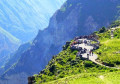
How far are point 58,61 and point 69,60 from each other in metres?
3.47

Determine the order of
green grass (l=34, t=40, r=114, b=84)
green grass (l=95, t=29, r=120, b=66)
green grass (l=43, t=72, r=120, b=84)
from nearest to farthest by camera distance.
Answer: green grass (l=43, t=72, r=120, b=84)
green grass (l=34, t=40, r=114, b=84)
green grass (l=95, t=29, r=120, b=66)

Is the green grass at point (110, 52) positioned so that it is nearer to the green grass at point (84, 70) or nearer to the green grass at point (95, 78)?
the green grass at point (84, 70)

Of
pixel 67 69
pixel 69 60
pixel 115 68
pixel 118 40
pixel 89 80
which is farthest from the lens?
pixel 118 40

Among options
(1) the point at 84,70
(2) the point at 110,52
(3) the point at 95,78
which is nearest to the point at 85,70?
(1) the point at 84,70

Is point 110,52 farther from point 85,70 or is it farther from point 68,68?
point 85,70

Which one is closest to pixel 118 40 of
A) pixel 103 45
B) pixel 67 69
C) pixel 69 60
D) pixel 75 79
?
pixel 103 45

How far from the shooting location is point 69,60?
70.8 metres

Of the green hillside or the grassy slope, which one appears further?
the grassy slope

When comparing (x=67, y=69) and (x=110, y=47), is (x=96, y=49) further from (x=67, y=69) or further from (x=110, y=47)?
(x=67, y=69)

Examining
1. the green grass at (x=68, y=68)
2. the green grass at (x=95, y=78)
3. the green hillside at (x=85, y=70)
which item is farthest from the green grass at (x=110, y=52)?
the green grass at (x=95, y=78)

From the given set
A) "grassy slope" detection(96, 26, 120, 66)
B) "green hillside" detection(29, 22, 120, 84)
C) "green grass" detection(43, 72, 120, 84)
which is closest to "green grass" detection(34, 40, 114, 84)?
"green hillside" detection(29, 22, 120, 84)

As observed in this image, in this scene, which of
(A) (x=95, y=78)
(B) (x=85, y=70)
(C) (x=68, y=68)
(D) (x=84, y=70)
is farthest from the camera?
(C) (x=68, y=68)

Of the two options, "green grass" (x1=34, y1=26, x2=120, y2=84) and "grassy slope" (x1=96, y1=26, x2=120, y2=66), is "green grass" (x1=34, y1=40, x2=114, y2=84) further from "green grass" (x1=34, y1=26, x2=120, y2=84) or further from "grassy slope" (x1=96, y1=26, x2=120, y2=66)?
"grassy slope" (x1=96, y1=26, x2=120, y2=66)

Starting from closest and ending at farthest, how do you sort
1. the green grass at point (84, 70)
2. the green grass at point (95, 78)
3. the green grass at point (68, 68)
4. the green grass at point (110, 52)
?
the green grass at point (95, 78), the green grass at point (84, 70), the green grass at point (68, 68), the green grass at point (110, 52)
